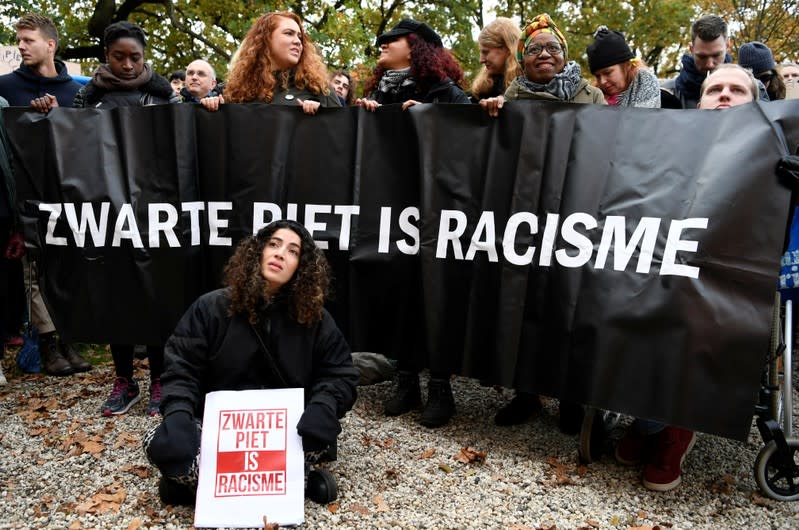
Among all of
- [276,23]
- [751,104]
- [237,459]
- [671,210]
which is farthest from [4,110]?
[751,104]

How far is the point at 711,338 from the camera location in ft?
11.3

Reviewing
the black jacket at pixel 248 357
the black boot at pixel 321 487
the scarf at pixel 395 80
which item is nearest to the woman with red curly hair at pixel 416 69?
the scarf at pixel 395 80

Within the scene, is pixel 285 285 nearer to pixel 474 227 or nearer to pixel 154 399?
pixel 474 227

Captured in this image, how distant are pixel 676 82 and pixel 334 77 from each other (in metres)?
3.25

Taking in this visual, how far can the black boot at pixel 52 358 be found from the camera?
5.44m

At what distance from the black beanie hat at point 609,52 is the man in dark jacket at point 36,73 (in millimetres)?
3853

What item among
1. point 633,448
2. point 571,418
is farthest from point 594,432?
point 571,418

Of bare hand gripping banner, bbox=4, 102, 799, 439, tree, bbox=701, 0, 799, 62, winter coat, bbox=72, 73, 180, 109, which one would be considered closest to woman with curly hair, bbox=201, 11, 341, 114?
bare hand gripping banner, bbox=4, 102, 799, 439

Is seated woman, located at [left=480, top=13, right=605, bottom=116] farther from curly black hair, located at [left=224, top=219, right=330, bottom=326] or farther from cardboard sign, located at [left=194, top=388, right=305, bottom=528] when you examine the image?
cardboard sign, located at [left=194, top=388, right=305, bottom=528]

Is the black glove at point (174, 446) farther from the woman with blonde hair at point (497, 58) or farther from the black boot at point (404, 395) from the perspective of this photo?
the woman with blonde hair at point (497, 58)

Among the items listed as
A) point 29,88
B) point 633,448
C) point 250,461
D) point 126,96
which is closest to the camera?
point 250,461

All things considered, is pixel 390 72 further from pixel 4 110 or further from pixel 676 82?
pixel 4 110

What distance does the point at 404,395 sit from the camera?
465 cm

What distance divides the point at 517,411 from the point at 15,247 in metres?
3.65
